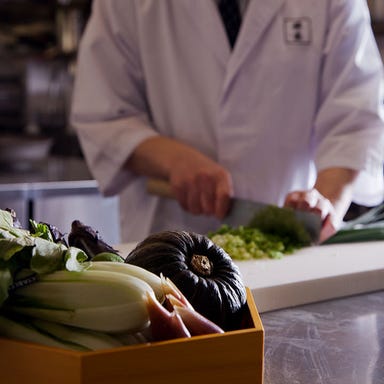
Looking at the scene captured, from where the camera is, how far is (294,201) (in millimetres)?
1400

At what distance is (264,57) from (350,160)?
0.31 meters

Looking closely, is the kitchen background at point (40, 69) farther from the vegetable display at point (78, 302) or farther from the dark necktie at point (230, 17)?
the vegetable display at point (78, 302)

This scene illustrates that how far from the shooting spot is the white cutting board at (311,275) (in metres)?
1.08

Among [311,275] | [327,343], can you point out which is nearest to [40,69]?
[311,275]

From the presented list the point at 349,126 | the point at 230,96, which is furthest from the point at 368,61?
the point at 230,96

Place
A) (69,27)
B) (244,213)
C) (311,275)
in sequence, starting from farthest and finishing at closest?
(69,27), (244,213), (311,275)

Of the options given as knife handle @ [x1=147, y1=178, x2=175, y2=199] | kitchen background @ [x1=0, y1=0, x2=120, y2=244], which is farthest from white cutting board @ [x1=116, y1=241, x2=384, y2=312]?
kitchen background @ [x1=0, y1=0, x2=120, y2=244]

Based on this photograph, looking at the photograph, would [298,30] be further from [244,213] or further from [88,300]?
[88,300]

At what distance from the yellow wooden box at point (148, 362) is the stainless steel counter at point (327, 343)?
0.48 ft

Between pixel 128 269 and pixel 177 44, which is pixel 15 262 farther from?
pixel 177 44

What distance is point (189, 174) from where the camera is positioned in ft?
5.03

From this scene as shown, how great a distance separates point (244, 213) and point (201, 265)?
0.82 metres

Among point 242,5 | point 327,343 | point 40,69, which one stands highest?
point 242,5

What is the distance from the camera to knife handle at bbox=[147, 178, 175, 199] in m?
1.63
